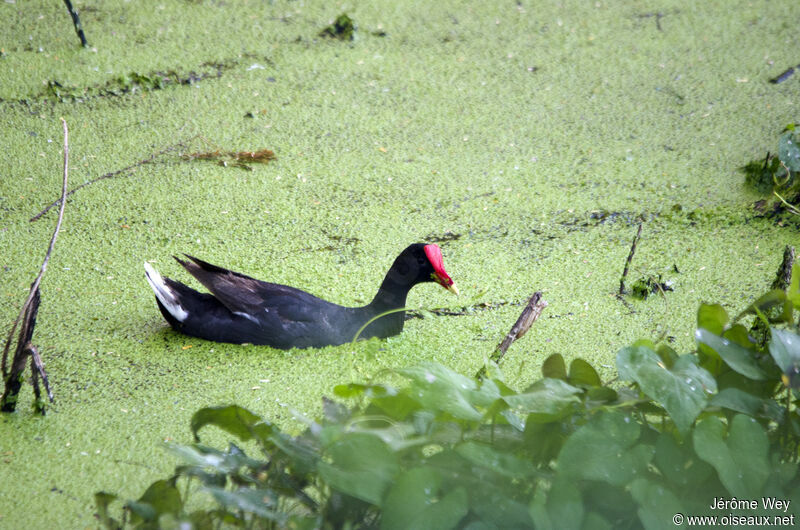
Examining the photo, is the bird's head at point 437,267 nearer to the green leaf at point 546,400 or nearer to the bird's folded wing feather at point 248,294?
the bird's folded wing feather at point 248,294

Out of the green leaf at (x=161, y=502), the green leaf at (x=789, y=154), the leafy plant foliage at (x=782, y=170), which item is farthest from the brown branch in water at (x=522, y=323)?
the green leaf at (x=789, y=154)

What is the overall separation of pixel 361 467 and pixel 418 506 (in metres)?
0.08

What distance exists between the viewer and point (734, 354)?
104 centimetres

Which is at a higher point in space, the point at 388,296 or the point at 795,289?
the point at 795,289

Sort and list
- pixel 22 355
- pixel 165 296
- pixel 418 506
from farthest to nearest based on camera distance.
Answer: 1. pixel 165 296
2. pixel 22 355
3. pixel 418 506

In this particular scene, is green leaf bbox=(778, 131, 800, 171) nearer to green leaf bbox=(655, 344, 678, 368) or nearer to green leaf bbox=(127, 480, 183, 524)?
green leaf bbox=(655, 344, 678, 368)

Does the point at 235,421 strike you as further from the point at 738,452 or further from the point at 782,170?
the point at 782,170

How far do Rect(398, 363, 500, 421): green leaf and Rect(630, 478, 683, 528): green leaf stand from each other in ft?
0.68

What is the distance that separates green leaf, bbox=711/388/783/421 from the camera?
983 millimetres

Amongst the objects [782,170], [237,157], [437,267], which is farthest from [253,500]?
[782,170]

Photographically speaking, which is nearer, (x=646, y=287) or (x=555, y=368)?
(x=555, y=368)

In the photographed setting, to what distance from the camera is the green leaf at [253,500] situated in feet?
2.84

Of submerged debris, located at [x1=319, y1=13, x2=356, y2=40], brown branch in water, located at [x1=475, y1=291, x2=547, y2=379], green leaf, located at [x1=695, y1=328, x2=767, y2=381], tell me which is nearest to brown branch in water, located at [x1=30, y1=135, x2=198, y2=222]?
submerged debris, located at [x1=319, y1=13, x2=356, y2=40]

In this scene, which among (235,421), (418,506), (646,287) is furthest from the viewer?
(646,287)
